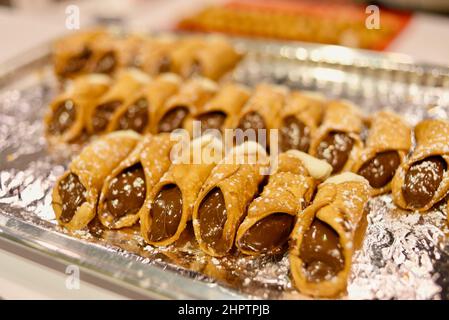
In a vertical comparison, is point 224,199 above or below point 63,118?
below

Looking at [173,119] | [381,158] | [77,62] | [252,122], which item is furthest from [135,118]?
[381,158]

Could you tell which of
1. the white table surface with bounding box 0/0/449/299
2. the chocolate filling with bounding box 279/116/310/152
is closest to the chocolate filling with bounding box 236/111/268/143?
the chocolate filling with bounding box 279/116/310/152

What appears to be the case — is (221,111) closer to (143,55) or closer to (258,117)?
(258,117)

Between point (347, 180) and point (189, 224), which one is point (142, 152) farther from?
point (347, 180)

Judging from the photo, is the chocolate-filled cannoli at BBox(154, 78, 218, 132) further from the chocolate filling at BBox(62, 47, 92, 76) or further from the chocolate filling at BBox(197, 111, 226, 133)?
the chocolate filling at BBox(62, 47, 92, 76)
